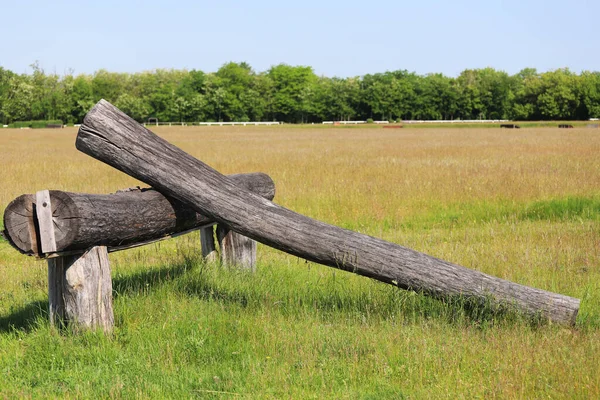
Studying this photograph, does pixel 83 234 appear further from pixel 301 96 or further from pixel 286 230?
pixel 301 96

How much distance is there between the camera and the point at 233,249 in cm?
802

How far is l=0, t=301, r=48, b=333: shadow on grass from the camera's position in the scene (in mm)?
6139

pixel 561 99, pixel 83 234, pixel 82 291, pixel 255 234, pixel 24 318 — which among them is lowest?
pixel 24 318

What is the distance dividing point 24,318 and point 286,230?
9.09 ft

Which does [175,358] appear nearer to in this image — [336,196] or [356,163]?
[336,196]

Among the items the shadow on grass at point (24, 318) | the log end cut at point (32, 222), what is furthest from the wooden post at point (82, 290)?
the shadow on grass at point (24, 318)

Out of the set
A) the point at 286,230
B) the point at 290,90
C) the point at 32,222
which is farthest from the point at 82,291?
the point at 290,90

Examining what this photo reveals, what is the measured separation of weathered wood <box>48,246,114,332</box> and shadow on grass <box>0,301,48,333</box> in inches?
18.3

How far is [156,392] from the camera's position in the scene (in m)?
4.58

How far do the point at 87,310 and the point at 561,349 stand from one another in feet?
12.5

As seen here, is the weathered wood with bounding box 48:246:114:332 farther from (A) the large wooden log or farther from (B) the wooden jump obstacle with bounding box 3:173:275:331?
(A) the large wooden log

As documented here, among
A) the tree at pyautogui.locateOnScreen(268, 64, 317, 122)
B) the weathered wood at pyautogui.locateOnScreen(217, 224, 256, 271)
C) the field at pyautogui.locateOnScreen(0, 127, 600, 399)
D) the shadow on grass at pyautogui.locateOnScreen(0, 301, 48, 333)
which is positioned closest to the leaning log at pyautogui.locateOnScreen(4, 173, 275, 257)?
the field at pyautogui.locateOnScreen(0, 127, 600, 399)

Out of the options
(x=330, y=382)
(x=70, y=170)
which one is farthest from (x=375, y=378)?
(x=70, y=170)

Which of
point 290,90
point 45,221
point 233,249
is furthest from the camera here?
point 290,90
